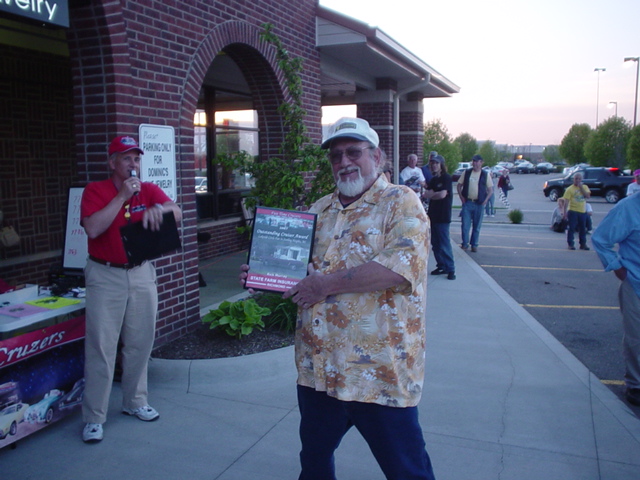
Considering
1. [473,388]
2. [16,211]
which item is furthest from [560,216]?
[16,211]

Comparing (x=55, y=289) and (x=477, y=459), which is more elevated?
(x=55, y=289)

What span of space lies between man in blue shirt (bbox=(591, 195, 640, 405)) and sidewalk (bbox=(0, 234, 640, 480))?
0.32 metres

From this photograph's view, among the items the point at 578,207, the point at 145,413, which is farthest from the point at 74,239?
the point at 578,207

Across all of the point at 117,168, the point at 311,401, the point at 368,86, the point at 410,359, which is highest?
the point at 368,86

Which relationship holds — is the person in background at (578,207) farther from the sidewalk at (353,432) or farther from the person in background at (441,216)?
the sidewalk at (353,432)

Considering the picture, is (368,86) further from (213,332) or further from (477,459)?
(477,459)

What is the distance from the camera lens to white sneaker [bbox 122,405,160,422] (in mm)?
4086

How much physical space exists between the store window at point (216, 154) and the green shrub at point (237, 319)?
5329mm

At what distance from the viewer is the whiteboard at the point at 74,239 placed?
476 centimetres

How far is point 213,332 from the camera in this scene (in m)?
5.53

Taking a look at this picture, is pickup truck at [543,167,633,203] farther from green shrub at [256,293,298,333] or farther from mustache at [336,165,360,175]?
mustache at [336,165,360,175]

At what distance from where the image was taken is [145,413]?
409 centimetres

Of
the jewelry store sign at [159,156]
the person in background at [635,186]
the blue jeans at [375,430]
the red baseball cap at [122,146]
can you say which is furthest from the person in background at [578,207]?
the blue jeans at [375,430]

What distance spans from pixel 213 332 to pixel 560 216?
44.7 ft
